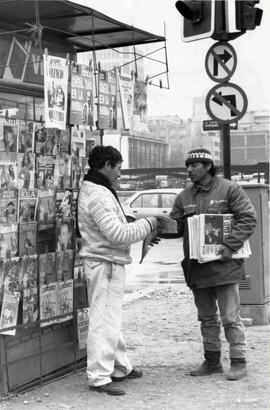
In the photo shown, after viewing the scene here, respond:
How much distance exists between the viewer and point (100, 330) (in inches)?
193

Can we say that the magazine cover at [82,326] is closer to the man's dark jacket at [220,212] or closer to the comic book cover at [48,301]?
the comic book cover at [48,301]

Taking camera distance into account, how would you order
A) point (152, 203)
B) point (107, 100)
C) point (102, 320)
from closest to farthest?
point (102, 320)
point (107, 100)
point (152, 203)

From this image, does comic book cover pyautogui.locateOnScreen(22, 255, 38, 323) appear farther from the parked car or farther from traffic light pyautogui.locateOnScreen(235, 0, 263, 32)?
the parked car

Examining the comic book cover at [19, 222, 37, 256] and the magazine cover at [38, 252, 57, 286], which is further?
the magazine cover at [38, 252, 57, 286]

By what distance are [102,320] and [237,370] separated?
118 centimetres

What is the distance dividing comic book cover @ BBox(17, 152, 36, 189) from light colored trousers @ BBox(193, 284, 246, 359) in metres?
1.56

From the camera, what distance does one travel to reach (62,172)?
537cm

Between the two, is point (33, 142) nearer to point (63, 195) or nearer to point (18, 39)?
point (63, 195)

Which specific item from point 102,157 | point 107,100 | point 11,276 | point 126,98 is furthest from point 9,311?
point 126,98

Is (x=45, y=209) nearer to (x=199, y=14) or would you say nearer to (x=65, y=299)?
(x=65, y=299)

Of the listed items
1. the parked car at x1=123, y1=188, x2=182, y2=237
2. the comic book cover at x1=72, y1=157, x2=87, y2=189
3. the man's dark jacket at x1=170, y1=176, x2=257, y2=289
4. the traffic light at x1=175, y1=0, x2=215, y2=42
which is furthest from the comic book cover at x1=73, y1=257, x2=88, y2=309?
the parked car at x1=123, y1=188, x2=182, y2=237

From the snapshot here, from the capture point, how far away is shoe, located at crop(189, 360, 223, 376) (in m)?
5.41

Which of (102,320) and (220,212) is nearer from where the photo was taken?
(102,320)

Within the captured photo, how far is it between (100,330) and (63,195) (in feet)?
3.66
